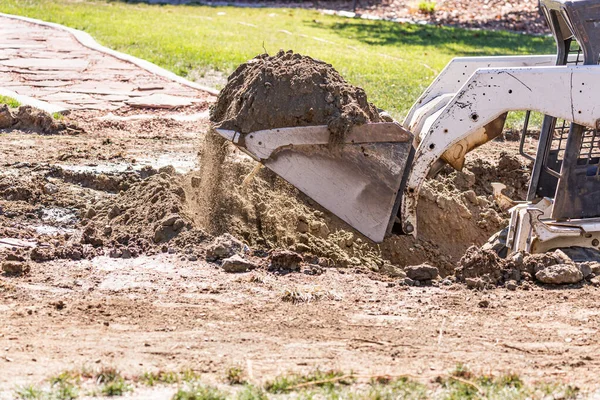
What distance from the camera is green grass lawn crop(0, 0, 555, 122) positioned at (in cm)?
1391

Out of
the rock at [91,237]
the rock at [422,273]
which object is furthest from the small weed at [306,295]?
the rock at [91,237]

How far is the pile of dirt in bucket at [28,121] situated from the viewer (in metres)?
9.71

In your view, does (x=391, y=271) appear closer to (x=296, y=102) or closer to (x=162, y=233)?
(x=296, y=102)

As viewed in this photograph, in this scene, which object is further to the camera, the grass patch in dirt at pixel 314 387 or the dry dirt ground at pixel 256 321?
the dry dirt ground at pixel 256 321

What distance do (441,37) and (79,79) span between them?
9.43 metres

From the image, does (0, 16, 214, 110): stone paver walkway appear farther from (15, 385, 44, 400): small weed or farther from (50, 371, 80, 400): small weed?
(15, 385, 44, 400): small weed

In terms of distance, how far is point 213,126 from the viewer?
662 cm

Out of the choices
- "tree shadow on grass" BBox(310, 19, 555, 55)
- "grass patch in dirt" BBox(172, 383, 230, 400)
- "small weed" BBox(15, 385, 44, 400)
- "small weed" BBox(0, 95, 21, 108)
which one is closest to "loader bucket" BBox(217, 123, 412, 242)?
"grass patch in dirt" BBox(172, 383, 230, 400)

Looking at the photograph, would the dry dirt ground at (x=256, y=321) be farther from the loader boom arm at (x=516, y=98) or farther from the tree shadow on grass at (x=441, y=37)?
the tree shadow on grass at (x=441, y=37)

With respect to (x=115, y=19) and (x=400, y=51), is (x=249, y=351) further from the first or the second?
(x=115, y=19)

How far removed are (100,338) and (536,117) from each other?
25.7ft

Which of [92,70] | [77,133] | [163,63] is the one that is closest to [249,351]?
[77,133]

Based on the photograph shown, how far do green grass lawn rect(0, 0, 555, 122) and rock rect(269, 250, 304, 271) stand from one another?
501 cm

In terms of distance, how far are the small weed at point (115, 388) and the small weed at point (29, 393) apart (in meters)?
0.26
